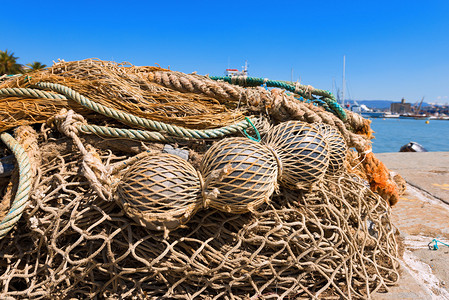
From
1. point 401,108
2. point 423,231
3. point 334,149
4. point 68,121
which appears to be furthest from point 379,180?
point 401,108

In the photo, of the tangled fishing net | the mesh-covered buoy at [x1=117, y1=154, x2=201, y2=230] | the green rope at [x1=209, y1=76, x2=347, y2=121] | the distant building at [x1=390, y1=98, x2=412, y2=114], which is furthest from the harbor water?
the distant building at [x1=390, y1=98, x2=412, y2=114]

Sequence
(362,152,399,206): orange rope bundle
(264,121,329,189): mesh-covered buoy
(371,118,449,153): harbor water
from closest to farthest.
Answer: (264,121,329,189): mesh-covered buoy, (362,152,399,206): orange rope bundle, (371,118,449,153): harbor water

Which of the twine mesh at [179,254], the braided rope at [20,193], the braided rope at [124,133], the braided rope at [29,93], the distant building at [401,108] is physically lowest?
the distant building at [401,108]

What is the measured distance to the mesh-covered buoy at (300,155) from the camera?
185cm

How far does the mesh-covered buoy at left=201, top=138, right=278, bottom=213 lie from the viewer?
157 centimetres

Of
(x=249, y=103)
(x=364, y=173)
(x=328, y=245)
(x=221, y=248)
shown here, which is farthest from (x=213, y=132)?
(x=364, y=173)

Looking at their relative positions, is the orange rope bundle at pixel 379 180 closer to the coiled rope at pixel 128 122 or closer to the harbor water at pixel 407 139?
the coiled rope at pixel 128 122

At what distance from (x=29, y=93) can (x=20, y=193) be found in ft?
2.96

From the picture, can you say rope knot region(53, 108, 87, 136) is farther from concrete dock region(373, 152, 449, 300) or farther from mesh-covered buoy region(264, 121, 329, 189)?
concrete dock region(373, 152, 449, 300)

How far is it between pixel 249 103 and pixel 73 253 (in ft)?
5.73

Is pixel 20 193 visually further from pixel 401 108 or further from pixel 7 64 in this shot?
pixel 401 108

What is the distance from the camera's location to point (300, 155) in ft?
6.05

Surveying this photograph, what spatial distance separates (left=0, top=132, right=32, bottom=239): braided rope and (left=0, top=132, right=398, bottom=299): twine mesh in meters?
0.06

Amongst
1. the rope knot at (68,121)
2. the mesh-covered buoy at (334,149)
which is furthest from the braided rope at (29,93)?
the mesh-covered buoy at (334,149)
